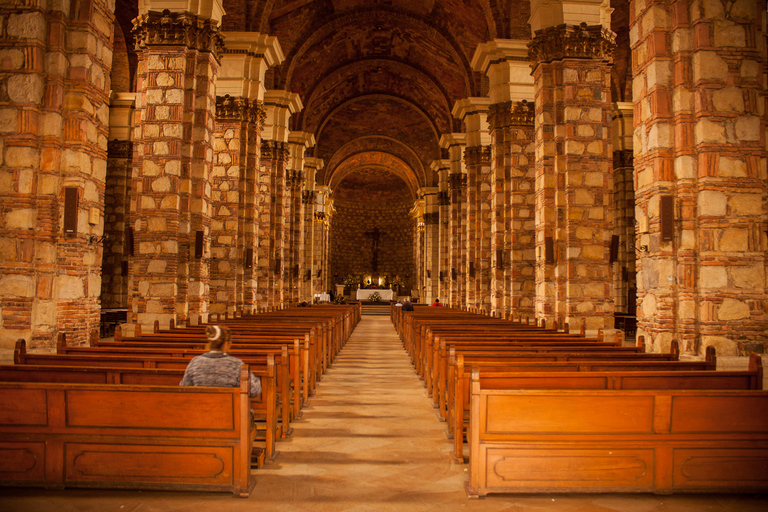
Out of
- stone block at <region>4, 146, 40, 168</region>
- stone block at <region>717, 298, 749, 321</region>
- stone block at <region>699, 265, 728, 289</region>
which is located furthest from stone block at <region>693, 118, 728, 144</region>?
stone block at <region>4, 146, 40, 168</region>

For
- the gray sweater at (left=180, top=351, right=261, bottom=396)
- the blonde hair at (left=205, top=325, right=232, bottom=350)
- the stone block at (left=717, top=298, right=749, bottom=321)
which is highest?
the stone block at (left=717, top=298, right=749, bottom=321)

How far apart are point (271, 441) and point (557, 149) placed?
884 centimetres

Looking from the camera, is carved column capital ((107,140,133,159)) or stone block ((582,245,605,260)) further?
carved column capital ((107,140,133,159))

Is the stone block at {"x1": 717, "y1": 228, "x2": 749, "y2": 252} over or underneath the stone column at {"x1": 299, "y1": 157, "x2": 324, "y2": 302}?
underneath

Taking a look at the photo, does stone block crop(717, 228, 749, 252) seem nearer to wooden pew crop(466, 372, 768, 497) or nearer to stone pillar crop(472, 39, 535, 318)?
wooden pew crop(466, 372, 768, 497)

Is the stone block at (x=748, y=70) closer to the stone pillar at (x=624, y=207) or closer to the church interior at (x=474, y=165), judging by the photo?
the church interior at (x=474, y=165)

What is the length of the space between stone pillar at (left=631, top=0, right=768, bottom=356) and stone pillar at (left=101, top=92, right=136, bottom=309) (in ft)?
57.2

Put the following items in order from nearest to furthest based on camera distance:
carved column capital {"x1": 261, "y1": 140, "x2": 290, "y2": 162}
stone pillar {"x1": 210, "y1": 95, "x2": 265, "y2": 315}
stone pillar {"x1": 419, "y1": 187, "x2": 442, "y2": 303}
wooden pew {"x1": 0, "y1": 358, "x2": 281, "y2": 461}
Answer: wooden pew {"x1": 0, "y1": 358, "x2": 281, "y2": 461} < stone pillar {"x1": 210, "y1": 95, "x2": 265, "y2": 315} < carved column capital {"x1": 261, "y1": 140, "x2": 290, "y2": 162} < stone pillar {"x1": 419, "y1": 187, "x2": 442, "y2": 303}

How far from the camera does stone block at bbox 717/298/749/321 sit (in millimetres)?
7023

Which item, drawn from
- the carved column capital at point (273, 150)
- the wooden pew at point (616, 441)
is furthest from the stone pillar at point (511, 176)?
the wooden pew at point (616, 441)

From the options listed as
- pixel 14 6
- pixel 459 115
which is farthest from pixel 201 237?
pixel 459 115

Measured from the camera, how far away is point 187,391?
4.32 meters

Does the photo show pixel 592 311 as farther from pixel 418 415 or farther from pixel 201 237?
pixel 201 237

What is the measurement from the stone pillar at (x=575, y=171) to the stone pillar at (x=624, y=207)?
9.91 metres
